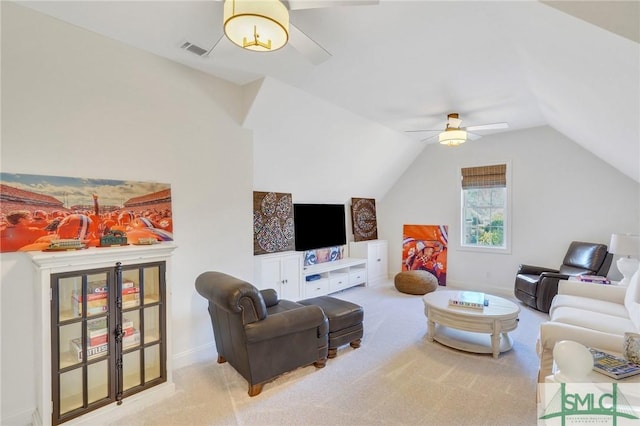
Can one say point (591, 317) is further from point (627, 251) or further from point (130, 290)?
point (130, 290)

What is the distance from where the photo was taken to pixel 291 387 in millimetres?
2574

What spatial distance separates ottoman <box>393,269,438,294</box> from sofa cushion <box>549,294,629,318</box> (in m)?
2.16

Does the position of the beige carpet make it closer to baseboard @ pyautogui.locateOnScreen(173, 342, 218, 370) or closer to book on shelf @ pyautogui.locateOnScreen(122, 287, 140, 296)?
baseboard @ pyautogui.locateOnScreen(173, 342, 218, 370)

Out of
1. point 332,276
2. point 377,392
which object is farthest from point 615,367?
point 332,276

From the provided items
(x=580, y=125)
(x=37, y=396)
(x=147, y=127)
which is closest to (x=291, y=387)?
(x=37, y=396)

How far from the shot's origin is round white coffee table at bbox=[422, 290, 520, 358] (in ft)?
9.96

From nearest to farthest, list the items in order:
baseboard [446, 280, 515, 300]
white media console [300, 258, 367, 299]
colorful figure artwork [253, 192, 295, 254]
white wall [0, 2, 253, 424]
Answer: white wall [0, 2, 253, 424], colorful figure artwork [253, 192, 295, 254], white media console [300, 258, 367, 299], baseboard [446, 280, 515, 300]

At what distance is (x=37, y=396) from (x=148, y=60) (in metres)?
2.74

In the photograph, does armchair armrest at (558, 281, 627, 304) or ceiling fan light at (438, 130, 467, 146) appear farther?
ceiling fan light at (438, 130, 467, 146)

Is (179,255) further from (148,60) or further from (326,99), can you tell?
(326,99)

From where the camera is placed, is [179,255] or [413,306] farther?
[413,306]

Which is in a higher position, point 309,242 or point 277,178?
point 277,178

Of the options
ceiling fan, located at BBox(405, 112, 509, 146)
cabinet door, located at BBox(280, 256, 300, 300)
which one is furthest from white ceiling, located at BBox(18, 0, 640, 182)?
cabinet door, located at BBox(280, 256, 300, 300)

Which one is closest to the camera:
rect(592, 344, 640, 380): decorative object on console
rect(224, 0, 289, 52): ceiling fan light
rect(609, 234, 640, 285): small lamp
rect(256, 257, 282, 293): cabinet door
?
rect(224, 0, 289, 52): ceiling fan light
